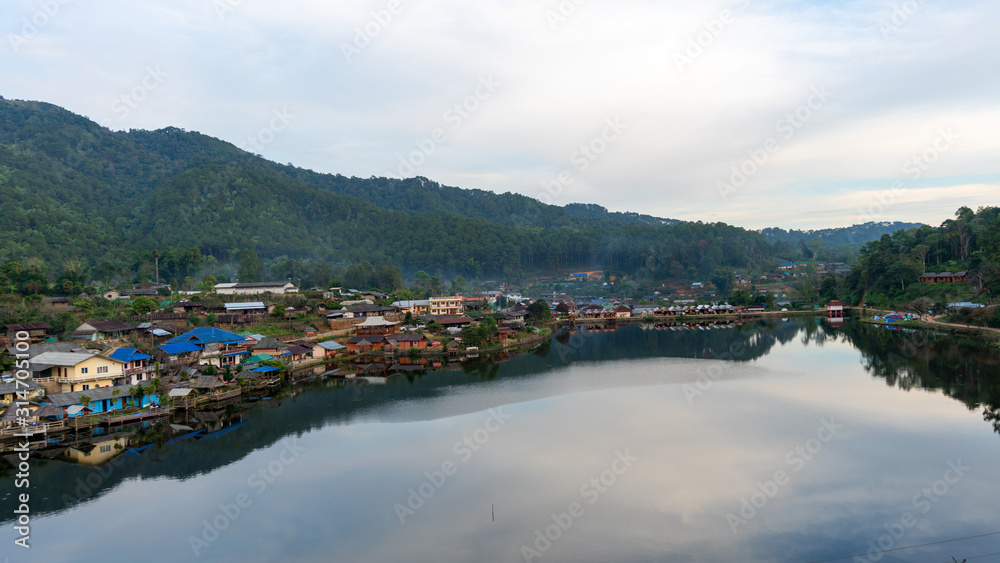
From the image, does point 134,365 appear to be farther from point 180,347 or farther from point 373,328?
point 373,328

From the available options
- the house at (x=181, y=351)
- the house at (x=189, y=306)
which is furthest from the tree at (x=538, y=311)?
→ the house at (x=181, y=351)

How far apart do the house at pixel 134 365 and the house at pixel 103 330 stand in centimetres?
388

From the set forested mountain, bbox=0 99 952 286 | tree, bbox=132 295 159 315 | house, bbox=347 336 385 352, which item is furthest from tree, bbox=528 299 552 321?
forested mountain, bbox=0 99 952 286

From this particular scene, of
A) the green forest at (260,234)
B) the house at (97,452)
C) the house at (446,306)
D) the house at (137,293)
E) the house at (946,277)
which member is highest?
the green forest at (260,234)

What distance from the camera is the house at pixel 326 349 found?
881 inches

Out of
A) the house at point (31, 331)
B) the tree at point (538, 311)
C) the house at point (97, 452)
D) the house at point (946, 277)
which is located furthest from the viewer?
the tree at point (538, 311)

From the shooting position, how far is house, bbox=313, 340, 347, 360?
22.4 meters

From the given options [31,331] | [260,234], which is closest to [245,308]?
[31,331]

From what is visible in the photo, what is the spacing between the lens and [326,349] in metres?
22.6

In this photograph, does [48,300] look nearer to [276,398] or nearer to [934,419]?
[276,398]

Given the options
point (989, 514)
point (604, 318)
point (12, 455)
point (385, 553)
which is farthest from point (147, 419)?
point (604, 318)

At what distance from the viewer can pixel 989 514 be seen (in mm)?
8406

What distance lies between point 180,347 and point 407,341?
29.5 feet

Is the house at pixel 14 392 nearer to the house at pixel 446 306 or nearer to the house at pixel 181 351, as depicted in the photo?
the house at pixel 181 351
